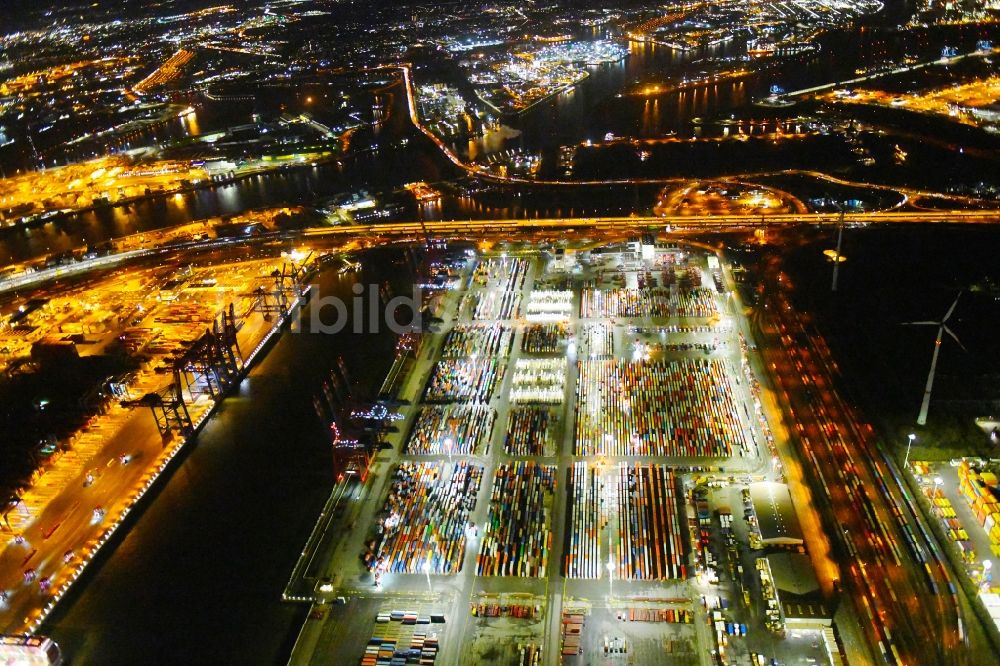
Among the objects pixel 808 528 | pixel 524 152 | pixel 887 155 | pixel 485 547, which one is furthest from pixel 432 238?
pixel 887 155

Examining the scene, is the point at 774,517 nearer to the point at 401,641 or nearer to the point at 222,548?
the point at 401,641

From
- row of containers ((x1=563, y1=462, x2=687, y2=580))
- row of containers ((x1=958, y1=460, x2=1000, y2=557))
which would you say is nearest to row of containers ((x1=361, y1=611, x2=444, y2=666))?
row of containers ((x1=563, y1=462, x2=687, y2=580))

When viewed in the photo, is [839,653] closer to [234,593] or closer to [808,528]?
[808,528]

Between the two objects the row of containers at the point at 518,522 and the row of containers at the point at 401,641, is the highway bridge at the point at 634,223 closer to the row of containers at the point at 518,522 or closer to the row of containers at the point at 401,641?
the row of containers at the point at 518,522

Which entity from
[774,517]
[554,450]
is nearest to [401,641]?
[554,450]

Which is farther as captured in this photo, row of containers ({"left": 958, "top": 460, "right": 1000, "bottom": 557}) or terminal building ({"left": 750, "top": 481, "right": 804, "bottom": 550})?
terminal building ({"left": 750, "top": 481, "right": 804, "bottom": 550})

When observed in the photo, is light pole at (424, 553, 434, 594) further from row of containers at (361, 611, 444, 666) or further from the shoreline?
the shoreline
